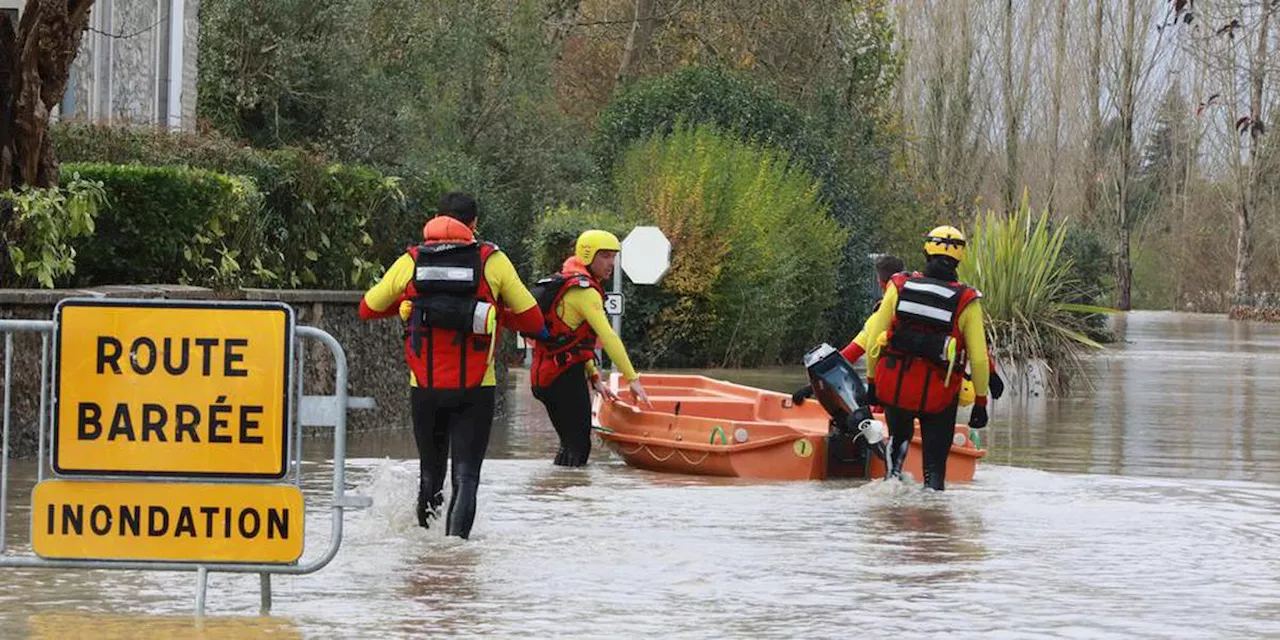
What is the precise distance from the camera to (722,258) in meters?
31.6

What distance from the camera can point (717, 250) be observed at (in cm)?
3141

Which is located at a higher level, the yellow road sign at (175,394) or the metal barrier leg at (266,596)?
the yellow road sign at (175,394)

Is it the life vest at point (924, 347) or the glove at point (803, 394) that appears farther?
the glove at point (803, 394)

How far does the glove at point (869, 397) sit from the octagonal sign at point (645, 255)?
11.4 m

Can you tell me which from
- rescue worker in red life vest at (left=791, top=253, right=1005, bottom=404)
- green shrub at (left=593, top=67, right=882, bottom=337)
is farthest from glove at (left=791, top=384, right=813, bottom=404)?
green shrub at (left=593, top=67, right=882, bottom=337)

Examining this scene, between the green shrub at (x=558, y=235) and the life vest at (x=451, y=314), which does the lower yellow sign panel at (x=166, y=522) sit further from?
the green shrub at (x=558, y=235)

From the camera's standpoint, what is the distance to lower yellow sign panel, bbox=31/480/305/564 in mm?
8734

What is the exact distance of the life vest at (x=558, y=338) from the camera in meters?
14.9

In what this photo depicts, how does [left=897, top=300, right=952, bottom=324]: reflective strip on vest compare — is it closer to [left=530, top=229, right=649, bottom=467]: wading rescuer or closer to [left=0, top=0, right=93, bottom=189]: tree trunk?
[left=530, top=229, right=649, bottom=467]: wading rescuer

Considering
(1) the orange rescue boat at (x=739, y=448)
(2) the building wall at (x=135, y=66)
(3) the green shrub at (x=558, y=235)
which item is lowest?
(1) the orange rescue boat at (x=739, y=448)

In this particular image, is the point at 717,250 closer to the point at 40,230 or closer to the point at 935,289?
the point at 40,230

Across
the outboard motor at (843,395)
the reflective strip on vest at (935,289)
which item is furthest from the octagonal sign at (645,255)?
the reflective strip on vest at (935,289)

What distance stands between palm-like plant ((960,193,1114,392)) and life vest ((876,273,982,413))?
12296mm

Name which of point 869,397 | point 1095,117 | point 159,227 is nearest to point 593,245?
point 869,397
